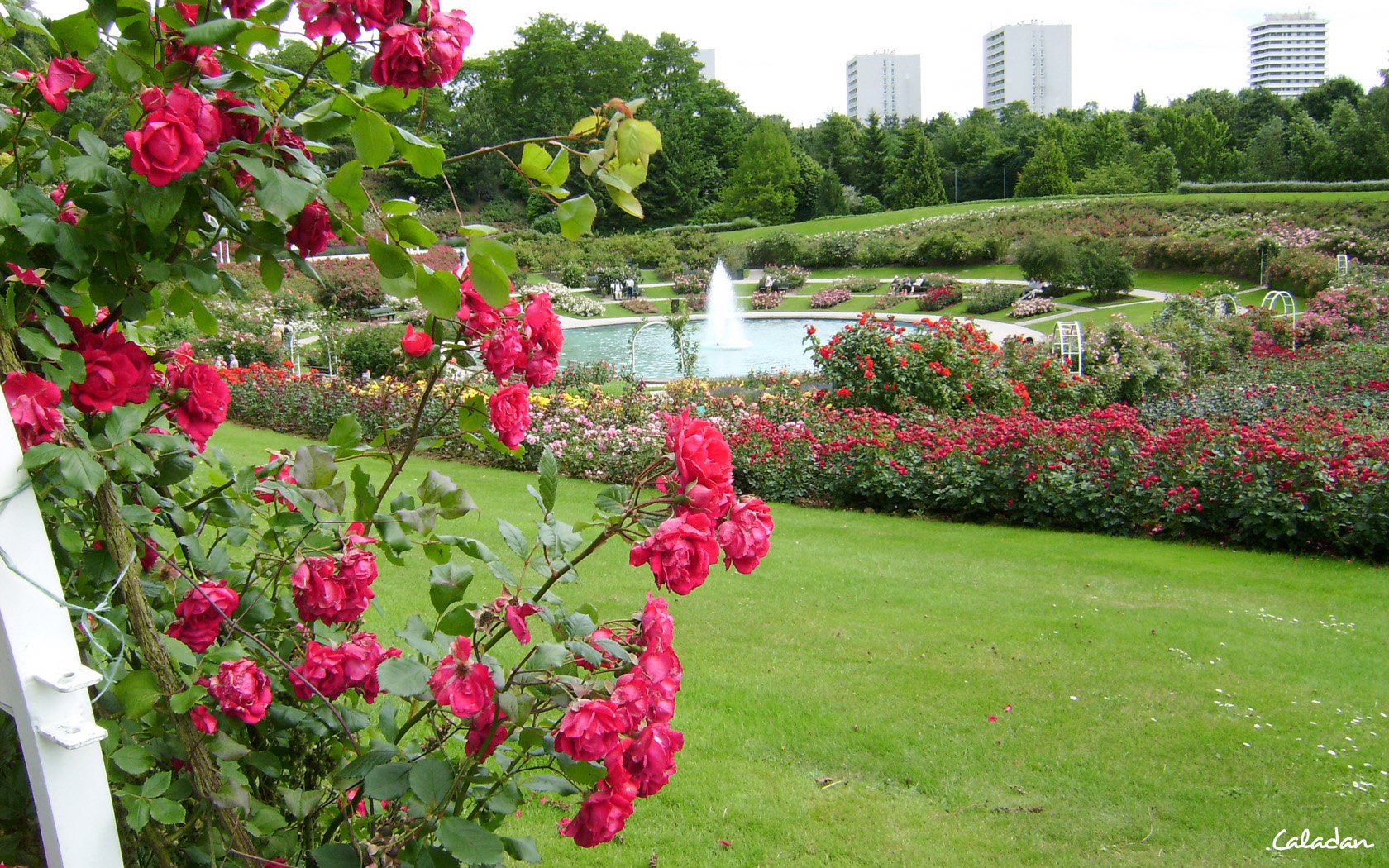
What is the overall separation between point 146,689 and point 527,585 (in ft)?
1.66

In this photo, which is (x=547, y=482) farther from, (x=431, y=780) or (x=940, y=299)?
(x=940, y=299)

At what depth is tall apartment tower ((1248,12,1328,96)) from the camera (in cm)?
15262

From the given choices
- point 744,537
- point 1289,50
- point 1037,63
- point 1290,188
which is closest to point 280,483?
point 744,537

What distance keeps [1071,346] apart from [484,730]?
34.8 ft

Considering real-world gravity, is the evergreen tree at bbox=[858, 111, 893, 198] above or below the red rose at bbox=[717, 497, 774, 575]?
above

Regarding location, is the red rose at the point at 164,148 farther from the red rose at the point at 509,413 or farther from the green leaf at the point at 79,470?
the red rose at the point at 509,413

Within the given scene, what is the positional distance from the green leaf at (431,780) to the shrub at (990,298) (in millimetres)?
21742

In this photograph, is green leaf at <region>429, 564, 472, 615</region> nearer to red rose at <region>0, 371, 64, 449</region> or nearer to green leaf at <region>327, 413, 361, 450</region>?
green leaf at <region>327, 413, 361, 450</region>

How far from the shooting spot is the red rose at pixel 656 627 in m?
1.13

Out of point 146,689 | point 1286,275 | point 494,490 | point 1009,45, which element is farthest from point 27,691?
point 1009,45

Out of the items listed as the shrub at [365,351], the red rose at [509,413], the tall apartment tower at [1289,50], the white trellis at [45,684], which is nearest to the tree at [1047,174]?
the shrub at [365,351]

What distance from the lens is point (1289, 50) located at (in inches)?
6088

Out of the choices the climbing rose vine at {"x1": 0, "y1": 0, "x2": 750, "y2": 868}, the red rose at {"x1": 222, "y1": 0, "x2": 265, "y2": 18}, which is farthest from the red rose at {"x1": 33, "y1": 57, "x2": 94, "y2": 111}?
the red rose at {"x1": 222, "y1": 0, "x2": 265, "y2": 18}

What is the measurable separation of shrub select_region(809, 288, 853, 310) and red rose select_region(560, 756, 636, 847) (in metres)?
23.6
